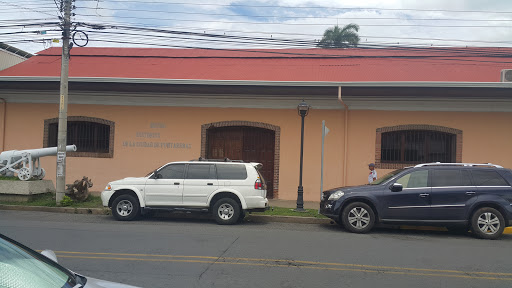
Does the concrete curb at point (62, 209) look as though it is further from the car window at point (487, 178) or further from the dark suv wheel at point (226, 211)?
the car window at point (487, 178)

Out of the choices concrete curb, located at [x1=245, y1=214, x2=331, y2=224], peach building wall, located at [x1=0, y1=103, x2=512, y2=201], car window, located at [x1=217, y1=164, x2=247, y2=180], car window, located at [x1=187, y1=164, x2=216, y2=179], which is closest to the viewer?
car window, located at [x1=217, y1=164, x2=247, y2=180]

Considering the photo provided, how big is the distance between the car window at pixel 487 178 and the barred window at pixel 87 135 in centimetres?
1268

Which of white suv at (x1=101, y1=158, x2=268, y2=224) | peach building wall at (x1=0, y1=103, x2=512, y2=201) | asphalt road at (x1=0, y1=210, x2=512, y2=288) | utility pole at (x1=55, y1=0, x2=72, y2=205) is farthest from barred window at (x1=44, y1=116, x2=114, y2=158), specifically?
white suv at (x1=101, y1=158, x2=268, y2=224)

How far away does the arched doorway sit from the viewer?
53.4 ft

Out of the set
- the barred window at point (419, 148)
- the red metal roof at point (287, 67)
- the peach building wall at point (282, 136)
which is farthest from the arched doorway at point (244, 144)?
the barred window at point (419, 148)

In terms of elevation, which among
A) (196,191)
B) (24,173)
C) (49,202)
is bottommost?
(49,202)

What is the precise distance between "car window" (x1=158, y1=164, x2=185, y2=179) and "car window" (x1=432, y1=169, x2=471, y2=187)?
6.48 metres

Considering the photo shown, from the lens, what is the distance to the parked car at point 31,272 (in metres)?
2.72

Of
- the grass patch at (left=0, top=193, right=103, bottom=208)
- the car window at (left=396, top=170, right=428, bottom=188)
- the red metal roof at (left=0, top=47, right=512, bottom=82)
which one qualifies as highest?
the red metal roof at (left=0, top=47, right=512, bottom=82)

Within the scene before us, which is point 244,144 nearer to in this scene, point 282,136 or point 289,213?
point 282,136

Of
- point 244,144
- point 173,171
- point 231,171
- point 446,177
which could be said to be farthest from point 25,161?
point 446,177

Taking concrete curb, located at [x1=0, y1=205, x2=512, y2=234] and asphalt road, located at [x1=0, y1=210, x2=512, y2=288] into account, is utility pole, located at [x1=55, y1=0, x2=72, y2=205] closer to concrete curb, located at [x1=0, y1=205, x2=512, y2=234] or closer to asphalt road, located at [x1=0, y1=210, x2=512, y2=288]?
concrete curb, located at [x1=0, y1=205, x2=512, y2=234]

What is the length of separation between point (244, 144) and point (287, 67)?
4.25m

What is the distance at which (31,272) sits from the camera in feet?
9.45
